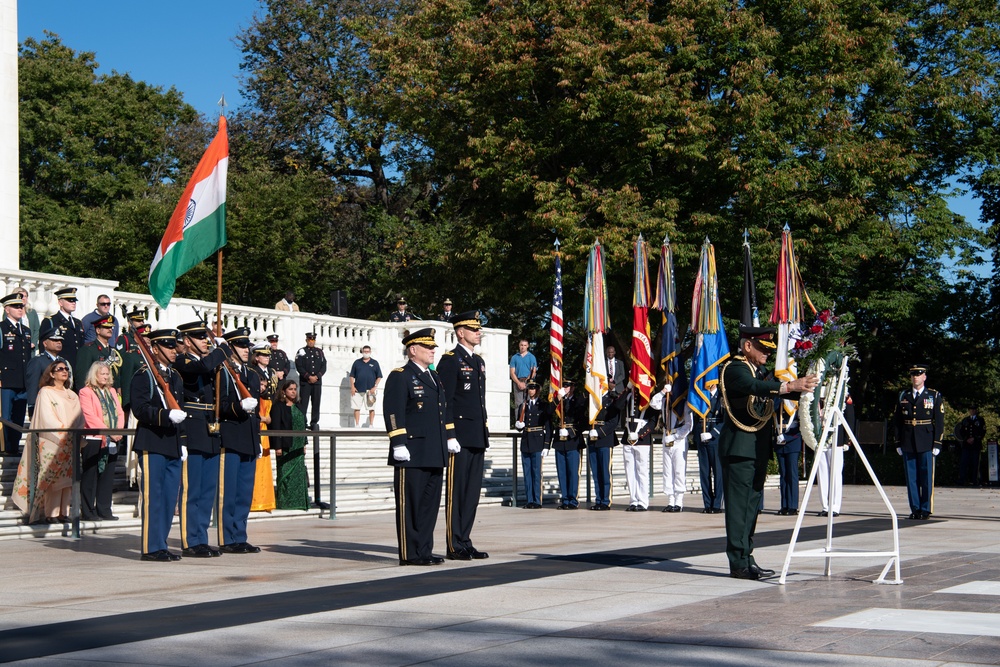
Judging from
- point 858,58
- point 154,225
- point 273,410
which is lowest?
point 273,410

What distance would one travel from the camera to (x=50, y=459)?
1529 cm

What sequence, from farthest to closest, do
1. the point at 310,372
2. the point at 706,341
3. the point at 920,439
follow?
the point at 310,372 < the point at 706,341 < the point at 920,439

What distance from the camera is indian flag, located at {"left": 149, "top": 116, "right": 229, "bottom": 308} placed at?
57.7ft

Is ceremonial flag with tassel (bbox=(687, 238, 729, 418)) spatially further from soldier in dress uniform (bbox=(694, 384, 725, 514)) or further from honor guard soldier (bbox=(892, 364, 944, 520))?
honor guard soldier (bbox=(892, 364, 944, 520))

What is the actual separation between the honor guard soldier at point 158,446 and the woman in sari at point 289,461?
5.48 meters

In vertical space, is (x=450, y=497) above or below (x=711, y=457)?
below

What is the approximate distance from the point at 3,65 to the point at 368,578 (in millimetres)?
18807

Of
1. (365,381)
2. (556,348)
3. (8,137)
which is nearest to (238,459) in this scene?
(556,348)

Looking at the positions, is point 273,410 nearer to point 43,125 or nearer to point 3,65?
point 3,65

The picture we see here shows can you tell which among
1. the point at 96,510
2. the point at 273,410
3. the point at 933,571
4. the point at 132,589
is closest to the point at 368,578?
the point at 132,589

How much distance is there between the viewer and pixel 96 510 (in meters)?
15.8

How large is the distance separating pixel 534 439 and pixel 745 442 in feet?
34.3

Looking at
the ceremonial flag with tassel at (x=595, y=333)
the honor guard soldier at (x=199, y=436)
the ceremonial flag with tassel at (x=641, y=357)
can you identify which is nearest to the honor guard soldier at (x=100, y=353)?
the honor guard soldier at (x=199, y=436)

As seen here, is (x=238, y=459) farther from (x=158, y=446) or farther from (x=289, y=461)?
(x=289, y=461)
